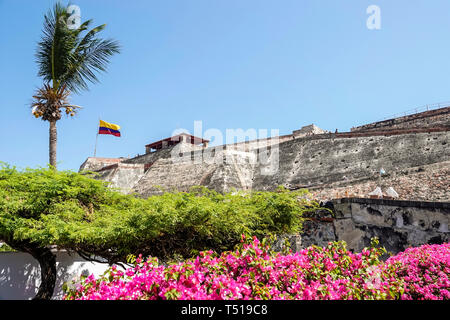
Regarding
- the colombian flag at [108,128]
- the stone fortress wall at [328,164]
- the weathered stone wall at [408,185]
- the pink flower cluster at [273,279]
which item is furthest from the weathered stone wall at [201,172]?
the pink flower cluster at [273,279]

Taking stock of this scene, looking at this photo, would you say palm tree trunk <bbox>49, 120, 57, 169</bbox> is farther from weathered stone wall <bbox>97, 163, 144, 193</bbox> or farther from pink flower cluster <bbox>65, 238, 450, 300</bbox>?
weathered stone wall <bbox>97, 163, 144, 193</bbox>

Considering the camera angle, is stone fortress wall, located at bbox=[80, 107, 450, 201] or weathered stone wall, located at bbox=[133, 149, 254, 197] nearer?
stone fortress wall, located at bbox=[80, 107, 450, 201]

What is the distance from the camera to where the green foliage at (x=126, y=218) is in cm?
566

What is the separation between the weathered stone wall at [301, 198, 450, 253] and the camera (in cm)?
519

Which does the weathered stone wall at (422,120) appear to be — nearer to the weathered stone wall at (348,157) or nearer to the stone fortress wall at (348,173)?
the stone fortress wall at (348,173)

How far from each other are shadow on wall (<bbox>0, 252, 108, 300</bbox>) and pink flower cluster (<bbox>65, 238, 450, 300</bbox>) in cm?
628

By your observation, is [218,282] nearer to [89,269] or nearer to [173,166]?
[89,269]

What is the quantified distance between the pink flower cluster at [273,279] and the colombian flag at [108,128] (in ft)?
92.5

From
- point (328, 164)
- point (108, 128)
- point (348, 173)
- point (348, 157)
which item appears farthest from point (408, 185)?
point (108, 128)

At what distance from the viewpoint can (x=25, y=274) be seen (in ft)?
27.0

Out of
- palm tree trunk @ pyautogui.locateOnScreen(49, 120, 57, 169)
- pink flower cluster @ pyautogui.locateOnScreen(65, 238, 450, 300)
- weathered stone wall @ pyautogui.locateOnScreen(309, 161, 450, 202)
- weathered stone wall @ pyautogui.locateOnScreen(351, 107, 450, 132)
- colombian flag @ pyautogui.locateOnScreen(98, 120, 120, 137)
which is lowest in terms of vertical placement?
pink flower cluster @ pyautogui.locateOnScreen(65, 238, 450, 300)

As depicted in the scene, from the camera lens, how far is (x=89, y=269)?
28.5ft

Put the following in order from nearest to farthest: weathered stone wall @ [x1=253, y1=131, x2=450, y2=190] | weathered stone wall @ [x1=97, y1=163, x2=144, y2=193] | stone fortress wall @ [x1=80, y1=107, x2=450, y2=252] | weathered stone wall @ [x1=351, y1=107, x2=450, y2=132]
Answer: stone fortress wall @ [x1=80, y1=107, x2=450, y2=252]
weathered stone wall @ [x1=253, y1=131, x2=450, y2=190]
weathered stone wall @ [x1=351, y1=107, x2=450, y2=132]
weathered stone wall @ [x1=97, y1=163, x2=144, y2=193]

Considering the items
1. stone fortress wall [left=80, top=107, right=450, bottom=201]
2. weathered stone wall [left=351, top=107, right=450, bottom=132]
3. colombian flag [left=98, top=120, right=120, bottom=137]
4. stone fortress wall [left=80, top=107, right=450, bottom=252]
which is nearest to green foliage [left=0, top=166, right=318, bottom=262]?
stone fortress wall [left=80, top=107, right=450, bottom=252]
